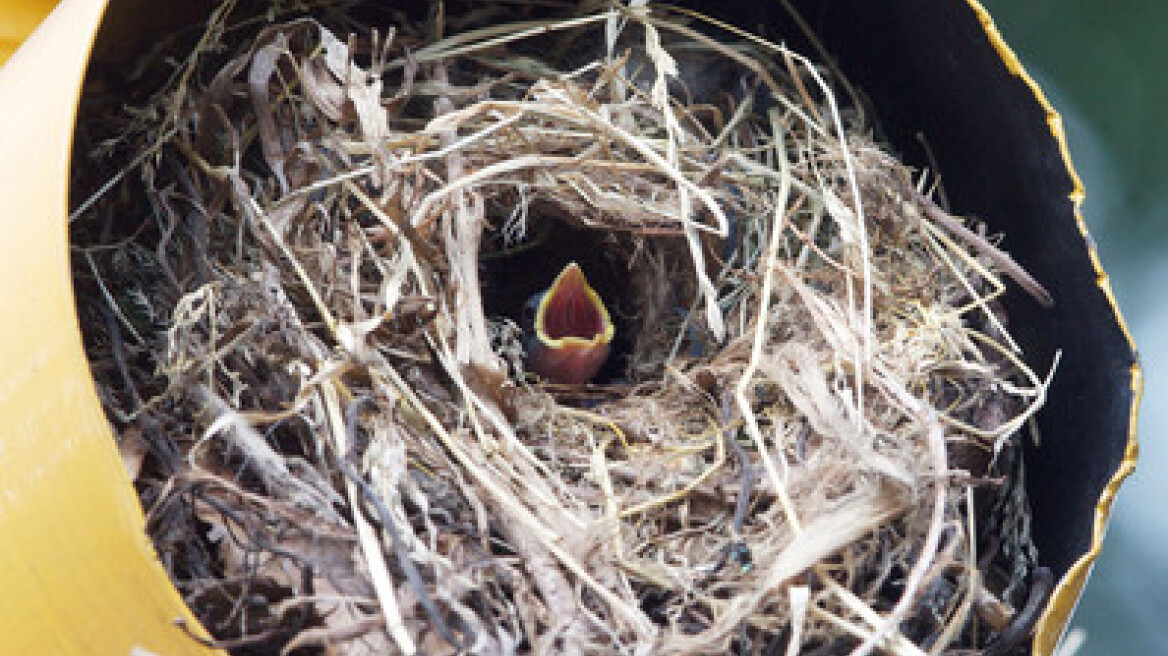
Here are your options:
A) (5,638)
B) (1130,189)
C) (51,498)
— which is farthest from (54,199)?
(1130,189)

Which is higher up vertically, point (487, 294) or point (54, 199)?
point (54, 199)

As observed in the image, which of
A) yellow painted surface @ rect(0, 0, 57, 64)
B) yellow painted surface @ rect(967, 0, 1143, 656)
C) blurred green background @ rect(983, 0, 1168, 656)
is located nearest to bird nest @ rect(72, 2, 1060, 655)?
yellow painted surface @ rect(967, 0, 1143, 656)

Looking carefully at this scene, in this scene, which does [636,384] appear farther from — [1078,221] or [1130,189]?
[1130,189]

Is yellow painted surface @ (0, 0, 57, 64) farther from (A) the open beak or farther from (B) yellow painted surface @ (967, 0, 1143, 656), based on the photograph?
(B) yellow painted surface @ (967, 0, 1143, 656)

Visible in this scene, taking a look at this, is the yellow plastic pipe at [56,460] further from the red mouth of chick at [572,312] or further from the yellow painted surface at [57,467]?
the red mouth of chick at [572,312]

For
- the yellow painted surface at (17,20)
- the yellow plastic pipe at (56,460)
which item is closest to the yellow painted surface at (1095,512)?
the yellow plastic pipe at (56,460)

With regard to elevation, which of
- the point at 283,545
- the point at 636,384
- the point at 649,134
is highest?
the point at 649,134

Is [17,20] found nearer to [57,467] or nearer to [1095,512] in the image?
[57,467]
